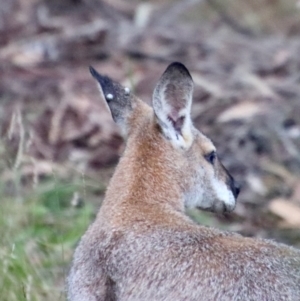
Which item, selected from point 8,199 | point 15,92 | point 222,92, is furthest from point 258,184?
point 15,92

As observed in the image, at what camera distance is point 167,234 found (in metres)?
4.34

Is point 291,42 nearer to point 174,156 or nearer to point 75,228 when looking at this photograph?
point 75,228

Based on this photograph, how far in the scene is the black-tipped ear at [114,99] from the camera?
16.8 feet

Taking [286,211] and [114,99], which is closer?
[114,99]

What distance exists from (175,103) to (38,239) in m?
1.65


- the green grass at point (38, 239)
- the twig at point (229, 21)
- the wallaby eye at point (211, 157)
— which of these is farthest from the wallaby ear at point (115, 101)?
the twig at point (229, 21)

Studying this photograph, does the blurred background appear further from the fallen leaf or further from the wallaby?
the wallaby

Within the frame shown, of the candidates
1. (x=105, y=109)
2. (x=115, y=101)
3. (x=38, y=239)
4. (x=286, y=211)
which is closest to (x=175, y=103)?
(x=115, y=101)

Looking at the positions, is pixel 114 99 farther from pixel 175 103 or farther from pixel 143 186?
pixel 143 186

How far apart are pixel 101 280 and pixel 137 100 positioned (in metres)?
1.15

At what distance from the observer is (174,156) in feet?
15.9

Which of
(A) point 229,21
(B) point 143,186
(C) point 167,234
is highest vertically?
(A) point 229,21

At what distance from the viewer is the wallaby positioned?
4141 mm

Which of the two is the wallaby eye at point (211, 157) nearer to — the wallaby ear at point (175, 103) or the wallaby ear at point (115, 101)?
the wallaby ear at point (175, 103)
